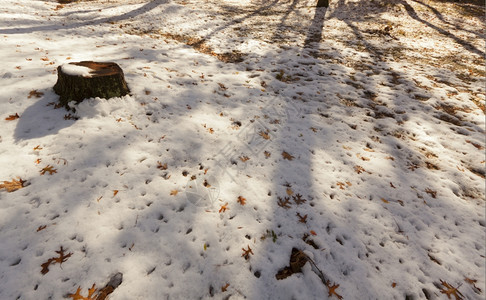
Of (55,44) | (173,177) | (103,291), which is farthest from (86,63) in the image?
(103,291)

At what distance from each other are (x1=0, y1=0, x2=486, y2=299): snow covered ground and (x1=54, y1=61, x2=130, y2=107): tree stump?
0.21 meters

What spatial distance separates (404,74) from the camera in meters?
7.99

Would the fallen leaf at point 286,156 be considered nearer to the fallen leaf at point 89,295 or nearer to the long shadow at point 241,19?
the fallen leaf at point 89,295

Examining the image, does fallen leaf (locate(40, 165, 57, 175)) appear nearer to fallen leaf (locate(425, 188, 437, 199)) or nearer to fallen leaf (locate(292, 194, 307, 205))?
fallen leaf (locate(292, 194, 307, 205))

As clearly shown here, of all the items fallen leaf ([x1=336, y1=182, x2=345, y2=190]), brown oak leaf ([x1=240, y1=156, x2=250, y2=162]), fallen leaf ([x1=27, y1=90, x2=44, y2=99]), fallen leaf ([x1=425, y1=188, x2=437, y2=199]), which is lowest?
fallen leaf ([x1=425, y1=188, x2=437, y2=199])

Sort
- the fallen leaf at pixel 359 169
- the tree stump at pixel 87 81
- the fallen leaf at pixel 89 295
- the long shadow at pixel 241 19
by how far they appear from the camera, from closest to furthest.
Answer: the fallen leaf at pixel 89 295 → the tree stump at pixel 87 81 → the fallen leaf at pixel 359 169 → the long shadow at pixel 241 19

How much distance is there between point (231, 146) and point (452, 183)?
13.6 ft

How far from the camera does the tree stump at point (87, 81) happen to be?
4.17m

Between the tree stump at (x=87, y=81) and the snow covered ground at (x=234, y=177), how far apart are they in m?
0.21

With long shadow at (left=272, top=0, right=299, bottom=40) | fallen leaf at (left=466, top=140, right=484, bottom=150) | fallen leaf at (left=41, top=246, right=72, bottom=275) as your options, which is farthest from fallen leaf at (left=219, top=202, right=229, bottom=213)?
long shadow at (left=272, top=0, right=299, bottom=40)

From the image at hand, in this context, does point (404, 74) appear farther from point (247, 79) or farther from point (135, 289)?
point (135, 289)

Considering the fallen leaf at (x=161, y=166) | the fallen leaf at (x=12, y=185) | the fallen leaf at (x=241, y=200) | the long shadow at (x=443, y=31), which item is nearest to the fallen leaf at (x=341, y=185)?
the fallen leaf at (x=241, y=200)

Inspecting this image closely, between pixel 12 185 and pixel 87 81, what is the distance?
209cm

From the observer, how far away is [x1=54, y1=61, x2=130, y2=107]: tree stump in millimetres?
→ 4172
